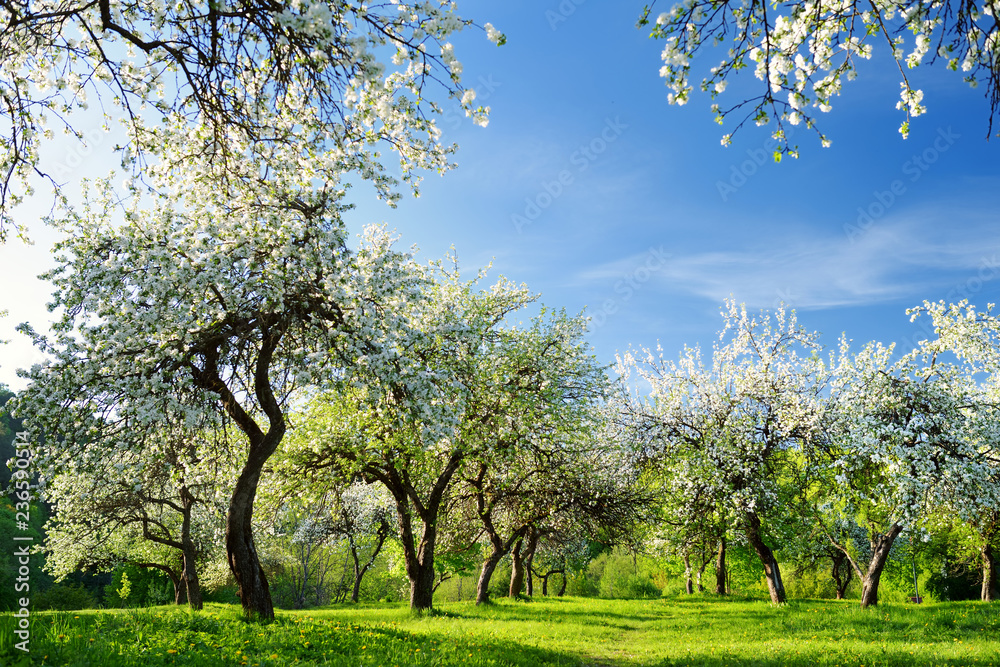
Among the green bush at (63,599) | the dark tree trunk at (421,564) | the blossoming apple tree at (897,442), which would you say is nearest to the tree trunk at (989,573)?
the blossoming apple tree at (897,442)

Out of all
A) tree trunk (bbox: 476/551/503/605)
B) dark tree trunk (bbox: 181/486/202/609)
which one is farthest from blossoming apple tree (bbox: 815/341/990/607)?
dark tree trunk (bbox: 181/486/202/609)

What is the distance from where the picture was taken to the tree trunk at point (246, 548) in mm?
12969

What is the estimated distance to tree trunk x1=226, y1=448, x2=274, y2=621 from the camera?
1297 cm

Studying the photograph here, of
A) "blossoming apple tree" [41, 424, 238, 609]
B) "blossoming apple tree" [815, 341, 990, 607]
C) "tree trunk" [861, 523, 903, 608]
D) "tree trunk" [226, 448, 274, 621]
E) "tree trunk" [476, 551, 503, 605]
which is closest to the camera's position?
"tree trunk" [226, 448, 274, 621]

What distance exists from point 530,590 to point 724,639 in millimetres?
31640

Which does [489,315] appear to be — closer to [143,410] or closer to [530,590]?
[143,410]

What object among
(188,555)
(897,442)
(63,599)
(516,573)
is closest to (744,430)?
(897,442)

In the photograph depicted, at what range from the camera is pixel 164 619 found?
9.80 metres

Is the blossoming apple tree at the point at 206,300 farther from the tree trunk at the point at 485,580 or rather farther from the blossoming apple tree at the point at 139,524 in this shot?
the tree trunk at the point at 485,580

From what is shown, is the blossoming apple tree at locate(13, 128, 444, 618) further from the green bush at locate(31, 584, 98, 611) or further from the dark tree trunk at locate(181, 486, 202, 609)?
the green bush at locate(31, 584, 98, 611)

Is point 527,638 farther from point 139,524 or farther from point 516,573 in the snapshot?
point 139,524

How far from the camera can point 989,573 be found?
3641cm

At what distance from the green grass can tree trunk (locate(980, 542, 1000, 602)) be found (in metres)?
21.9

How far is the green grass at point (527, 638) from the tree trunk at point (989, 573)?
2194 centimetres
